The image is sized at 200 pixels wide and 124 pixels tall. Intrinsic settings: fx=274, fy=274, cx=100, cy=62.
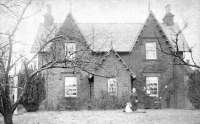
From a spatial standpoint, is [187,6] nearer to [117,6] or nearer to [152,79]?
[117,6]

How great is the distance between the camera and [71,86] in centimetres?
2875

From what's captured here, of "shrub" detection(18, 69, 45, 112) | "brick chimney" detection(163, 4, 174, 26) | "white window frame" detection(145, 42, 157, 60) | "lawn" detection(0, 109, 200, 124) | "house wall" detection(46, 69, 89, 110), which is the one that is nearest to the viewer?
"lawn" detection(0, 109, 200, 124)

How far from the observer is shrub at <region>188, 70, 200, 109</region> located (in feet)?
83.6

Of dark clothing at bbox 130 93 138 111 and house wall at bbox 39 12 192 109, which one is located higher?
house wall at bbox 39 12 192 109

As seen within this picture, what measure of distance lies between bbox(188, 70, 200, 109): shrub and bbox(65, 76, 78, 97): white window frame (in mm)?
11478

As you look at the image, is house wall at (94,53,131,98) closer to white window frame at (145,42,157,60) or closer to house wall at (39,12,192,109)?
house wall at (39,12,192,109)

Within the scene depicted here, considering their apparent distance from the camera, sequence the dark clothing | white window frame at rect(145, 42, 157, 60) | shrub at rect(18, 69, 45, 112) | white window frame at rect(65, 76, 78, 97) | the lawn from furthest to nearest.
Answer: white window frame at rect(145, 42, 157, 60), white window frame at rect(65, 76, 78, 97), shrub at rect(18, 69, 45, 112), the dark clothing, the lawn

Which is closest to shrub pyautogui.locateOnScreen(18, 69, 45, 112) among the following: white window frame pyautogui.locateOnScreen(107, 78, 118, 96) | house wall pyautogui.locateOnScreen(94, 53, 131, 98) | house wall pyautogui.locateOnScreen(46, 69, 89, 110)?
house wall pyautogui.locateOnScreen(46, 69, 89, 110)

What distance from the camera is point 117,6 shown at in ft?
49.4

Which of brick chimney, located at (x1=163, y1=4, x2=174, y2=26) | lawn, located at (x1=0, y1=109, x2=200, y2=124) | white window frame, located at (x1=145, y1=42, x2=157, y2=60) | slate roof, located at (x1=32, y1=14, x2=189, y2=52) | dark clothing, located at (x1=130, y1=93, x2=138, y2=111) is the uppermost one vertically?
brick chimney, located at (x1=163, y1=4, x2=174, y2=26)

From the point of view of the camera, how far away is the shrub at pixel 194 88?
2547cm


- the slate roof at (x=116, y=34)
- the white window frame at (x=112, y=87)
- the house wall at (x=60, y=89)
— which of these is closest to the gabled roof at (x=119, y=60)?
the white window frame at (x=112, y=87)

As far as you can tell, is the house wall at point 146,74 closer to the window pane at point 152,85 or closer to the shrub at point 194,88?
the window pane at point 152,85

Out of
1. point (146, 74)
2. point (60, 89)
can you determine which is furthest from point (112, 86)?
point (60, 89)
